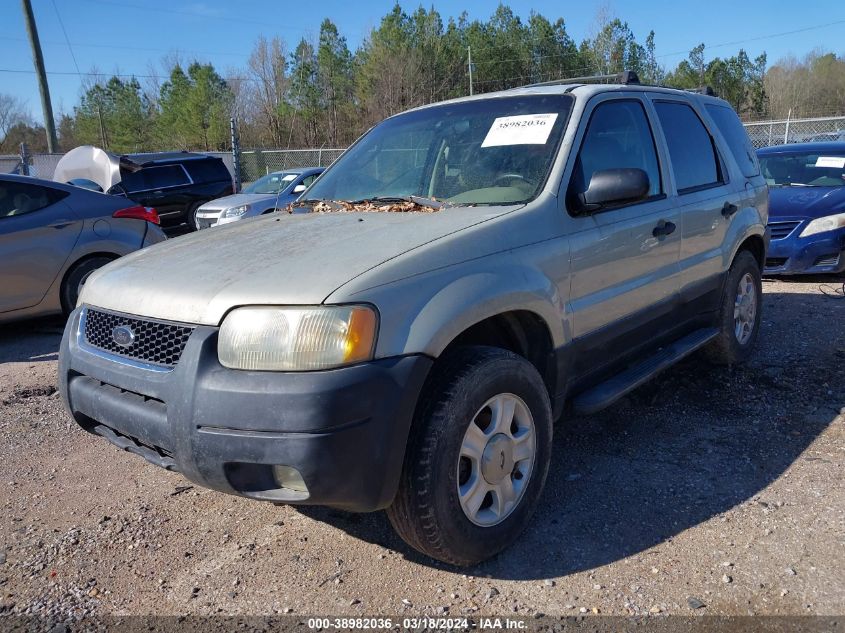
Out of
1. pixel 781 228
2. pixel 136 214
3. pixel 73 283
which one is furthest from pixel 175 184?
pixel 781 228

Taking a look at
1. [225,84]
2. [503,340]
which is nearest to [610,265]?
[503,340]

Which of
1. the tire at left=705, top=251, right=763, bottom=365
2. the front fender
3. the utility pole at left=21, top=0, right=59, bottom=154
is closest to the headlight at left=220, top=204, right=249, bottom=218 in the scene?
the tire at left=705, top=251, right=763, bottom=365

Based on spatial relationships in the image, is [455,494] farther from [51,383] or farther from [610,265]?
[51,383]

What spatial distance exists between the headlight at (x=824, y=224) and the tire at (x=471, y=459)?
6030mm

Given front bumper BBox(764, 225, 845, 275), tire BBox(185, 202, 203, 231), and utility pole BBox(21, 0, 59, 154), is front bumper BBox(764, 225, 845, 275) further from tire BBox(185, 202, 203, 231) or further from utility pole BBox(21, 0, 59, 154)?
utility pole BBox(21, 0, 59, 154)

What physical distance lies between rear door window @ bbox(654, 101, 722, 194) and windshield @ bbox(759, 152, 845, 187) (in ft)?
15.1

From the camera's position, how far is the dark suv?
14625 millimetres

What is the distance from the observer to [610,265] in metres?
3.25

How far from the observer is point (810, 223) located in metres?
7.45

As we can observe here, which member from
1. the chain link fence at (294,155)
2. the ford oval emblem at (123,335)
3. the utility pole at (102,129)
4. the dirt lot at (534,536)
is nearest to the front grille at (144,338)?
the ford oval emblem at (123,335)

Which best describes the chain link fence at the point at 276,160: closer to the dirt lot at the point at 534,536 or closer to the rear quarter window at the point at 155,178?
the rear quarter window at the point at 155,178

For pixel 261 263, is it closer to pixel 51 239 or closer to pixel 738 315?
pixel 738 315

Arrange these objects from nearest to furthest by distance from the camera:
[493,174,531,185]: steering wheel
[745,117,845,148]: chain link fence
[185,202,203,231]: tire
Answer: [493,174,531,185]: steering wheel → [185,202,203,231]: tire → [745,117,845,148]: chain link fence

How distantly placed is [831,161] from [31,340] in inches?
354
